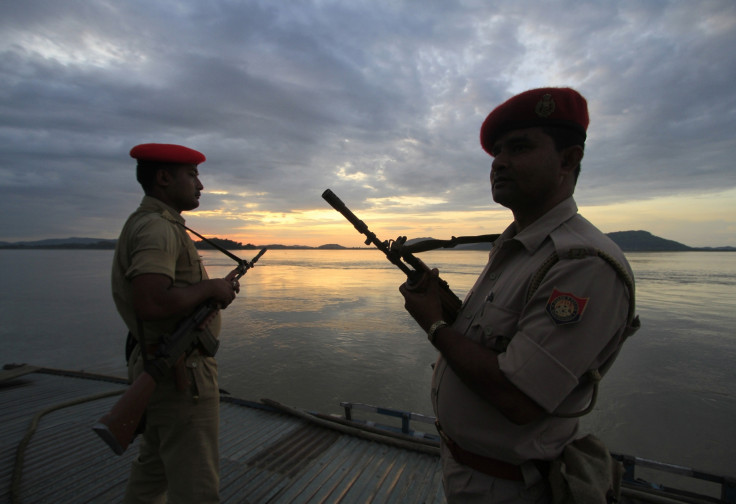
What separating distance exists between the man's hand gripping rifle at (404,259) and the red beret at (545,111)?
34.5 inches

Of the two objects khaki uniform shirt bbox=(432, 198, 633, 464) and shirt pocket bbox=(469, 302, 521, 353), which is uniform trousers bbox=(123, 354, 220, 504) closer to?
khaki uniform shirt bbox=(432, 198, 633, 464)

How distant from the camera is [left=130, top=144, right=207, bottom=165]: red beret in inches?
108

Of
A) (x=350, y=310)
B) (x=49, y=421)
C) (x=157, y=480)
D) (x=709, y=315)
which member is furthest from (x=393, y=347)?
(x=709, y=315)

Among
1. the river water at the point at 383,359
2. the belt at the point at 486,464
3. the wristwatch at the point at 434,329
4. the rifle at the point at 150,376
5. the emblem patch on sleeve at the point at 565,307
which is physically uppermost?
the emblem patch on sleeve at the point at 565,307

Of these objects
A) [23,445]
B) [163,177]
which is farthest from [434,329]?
[23,445]

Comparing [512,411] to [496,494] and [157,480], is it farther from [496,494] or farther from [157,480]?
[157,480]

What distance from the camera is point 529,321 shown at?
144cm

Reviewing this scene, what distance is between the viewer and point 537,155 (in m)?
1.75

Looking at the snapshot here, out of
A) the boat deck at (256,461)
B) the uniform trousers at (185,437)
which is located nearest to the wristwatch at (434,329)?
the uniform trousers at (185,437)

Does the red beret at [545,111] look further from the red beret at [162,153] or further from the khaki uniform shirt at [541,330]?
the red beret at [162,153]

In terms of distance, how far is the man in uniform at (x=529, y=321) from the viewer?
4.46 ft

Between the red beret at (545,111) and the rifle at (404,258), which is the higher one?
the red beret at (545,111)

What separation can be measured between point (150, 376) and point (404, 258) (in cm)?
182

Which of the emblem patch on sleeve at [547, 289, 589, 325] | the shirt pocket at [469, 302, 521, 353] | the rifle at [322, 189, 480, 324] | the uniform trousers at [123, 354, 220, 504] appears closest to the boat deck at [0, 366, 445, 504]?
the uniform trousers at [123, 354, 220, 504]
